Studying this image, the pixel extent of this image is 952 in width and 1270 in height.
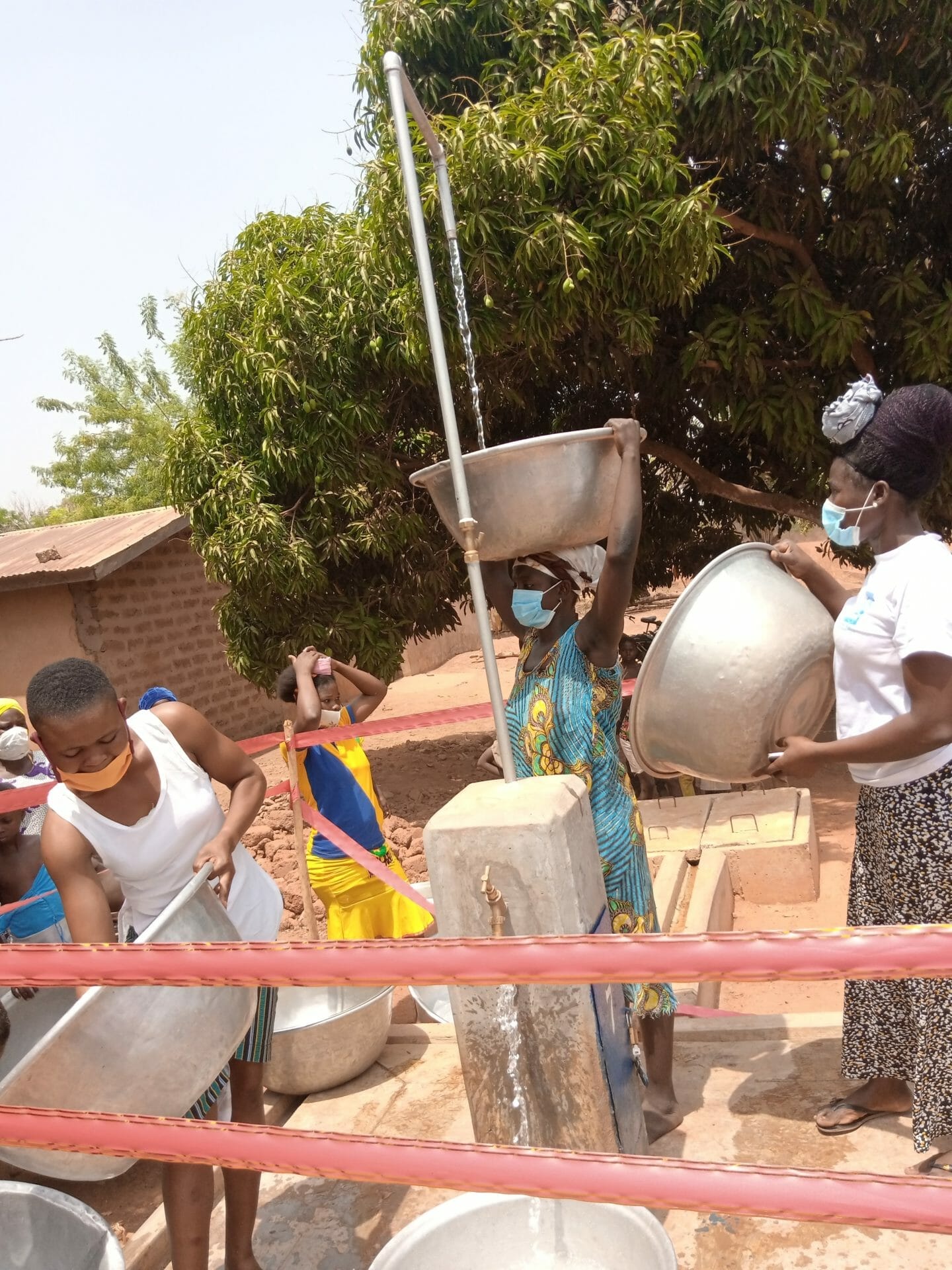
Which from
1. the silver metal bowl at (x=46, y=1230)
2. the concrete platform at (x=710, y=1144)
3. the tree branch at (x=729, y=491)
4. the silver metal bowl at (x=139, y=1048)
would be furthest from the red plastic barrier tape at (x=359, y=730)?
the tree branch at (x=729, y=491)

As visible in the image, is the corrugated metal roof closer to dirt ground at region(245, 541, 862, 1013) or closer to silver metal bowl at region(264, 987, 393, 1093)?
dirt ground at region(245, 541, 862, 1013)

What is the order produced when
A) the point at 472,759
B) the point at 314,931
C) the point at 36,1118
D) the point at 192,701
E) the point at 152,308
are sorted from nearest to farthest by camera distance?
the point at 36,1118 → the point at 314,931 → the point at 472,759 → the point at 192,701 → the point at 152,308

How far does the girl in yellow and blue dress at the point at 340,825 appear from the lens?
4453mm

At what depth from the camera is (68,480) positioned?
102 feet

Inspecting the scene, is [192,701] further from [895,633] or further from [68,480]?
[68,480]

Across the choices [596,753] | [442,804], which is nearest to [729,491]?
[442,804]

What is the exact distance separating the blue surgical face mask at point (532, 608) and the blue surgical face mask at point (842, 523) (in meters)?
0.71

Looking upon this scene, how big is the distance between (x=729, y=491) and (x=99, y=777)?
Answer: 6.53 m

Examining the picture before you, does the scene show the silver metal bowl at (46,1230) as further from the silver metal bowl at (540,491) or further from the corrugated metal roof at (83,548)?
the corrugated metal roof at (83,548)

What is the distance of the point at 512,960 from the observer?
4.56 ft

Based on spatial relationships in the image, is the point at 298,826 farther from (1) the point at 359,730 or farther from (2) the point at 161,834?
(2) the point at 161,834

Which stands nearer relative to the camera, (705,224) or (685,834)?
(705,224)

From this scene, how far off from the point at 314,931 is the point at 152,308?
32935mm

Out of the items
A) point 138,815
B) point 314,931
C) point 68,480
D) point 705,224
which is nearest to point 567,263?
point 705,224
